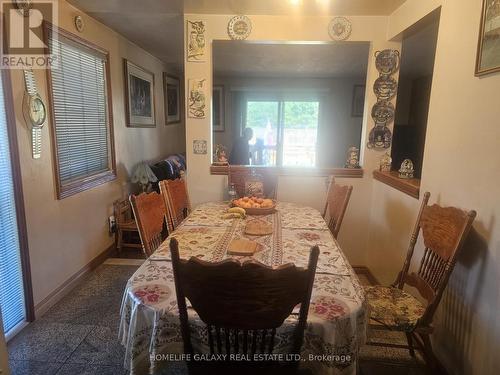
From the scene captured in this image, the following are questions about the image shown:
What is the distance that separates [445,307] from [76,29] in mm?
3242

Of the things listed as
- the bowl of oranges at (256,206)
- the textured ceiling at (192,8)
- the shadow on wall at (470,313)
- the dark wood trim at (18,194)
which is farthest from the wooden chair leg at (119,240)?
the shadow on wall at (470,313)

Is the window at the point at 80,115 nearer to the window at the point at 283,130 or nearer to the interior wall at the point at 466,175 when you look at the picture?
the interior wall at the point at 466,175

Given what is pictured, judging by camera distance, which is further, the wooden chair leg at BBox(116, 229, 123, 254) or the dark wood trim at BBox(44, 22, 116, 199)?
the wooden chair leg at BBox(116, 229, 123, 254)

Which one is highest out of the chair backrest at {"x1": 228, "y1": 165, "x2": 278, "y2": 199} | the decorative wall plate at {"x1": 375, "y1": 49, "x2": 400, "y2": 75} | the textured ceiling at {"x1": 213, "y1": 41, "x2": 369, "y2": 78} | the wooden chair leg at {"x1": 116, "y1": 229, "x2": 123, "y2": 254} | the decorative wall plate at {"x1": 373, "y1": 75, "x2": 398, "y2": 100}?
the textured ceiling at {"x1": 213, "y1": 41, "x2": 369, "y2": 78}

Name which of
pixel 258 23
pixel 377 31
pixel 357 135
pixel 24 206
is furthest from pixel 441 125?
pixel 357 135

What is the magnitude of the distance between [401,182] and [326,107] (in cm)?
418

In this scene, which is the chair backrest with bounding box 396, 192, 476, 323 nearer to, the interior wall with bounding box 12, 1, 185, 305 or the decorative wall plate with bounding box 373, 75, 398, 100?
the decorative wall plate with bounding box 373, 75, 398, 100

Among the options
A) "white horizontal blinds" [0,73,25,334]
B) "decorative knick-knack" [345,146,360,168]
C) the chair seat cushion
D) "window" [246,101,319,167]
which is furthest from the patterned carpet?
"window" [246,101,319,167]

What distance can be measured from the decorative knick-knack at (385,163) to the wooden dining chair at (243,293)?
2.08 m

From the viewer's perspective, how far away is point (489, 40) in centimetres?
138

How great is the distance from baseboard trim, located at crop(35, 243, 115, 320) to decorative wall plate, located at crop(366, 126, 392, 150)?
8.83 ft

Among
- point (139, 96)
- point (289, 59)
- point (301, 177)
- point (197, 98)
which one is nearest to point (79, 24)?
point (197, 98)

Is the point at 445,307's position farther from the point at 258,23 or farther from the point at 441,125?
the point at 258,23

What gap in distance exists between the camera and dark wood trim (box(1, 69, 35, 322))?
1859 millimetres
